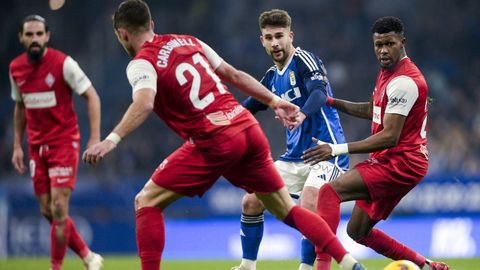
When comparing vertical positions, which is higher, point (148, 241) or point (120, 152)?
point (148, 241)

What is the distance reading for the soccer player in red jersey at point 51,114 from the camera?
8641 millimetres

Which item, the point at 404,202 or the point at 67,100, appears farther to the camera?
the point at 404,202

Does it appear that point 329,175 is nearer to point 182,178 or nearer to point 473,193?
point 182,178

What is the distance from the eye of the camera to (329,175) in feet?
25.9

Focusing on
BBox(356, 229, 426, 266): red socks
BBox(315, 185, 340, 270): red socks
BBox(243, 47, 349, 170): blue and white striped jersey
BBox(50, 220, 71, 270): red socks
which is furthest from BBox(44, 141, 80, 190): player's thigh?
BBox(356, 229, 426, 266): red socks

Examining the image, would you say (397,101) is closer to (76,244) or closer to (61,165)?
(61,165)

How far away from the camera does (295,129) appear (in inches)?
308

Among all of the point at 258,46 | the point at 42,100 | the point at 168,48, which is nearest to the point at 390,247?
the point at 168,48

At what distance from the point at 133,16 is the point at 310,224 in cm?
200

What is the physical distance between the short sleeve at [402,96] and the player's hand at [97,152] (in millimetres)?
2457

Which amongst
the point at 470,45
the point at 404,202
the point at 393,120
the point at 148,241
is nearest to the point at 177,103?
the point at 148,241

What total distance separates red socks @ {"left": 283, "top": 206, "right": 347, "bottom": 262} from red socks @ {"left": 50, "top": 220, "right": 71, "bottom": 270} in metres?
2.79

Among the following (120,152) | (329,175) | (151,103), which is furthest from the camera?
(120,152)

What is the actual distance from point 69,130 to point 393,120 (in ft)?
11.5
